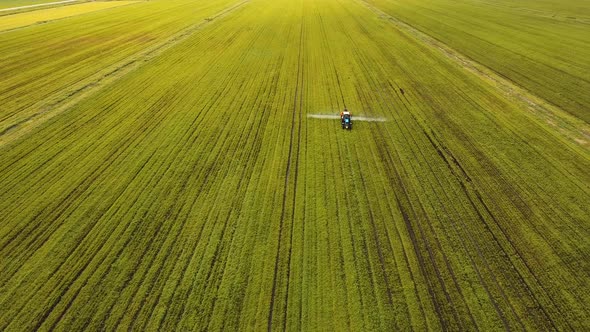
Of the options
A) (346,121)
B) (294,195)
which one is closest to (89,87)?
(346,121)

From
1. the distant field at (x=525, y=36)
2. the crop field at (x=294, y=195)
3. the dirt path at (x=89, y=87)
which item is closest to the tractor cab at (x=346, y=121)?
the crop field at (x=294, y=195)

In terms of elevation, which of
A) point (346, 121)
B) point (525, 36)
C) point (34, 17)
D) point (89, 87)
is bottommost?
point (346, 121)

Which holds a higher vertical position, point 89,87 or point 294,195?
point 89,87

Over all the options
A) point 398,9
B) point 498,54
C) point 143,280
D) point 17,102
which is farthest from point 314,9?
A: point 143,280

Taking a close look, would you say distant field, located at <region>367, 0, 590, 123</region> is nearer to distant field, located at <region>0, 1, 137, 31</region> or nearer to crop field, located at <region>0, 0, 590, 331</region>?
crop field, located at <region>0, 0, 590, 331</region>

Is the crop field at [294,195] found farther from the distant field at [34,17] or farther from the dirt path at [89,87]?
the distant field at [34,17]

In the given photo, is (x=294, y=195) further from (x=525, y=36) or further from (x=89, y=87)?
(x=525, y=36)
